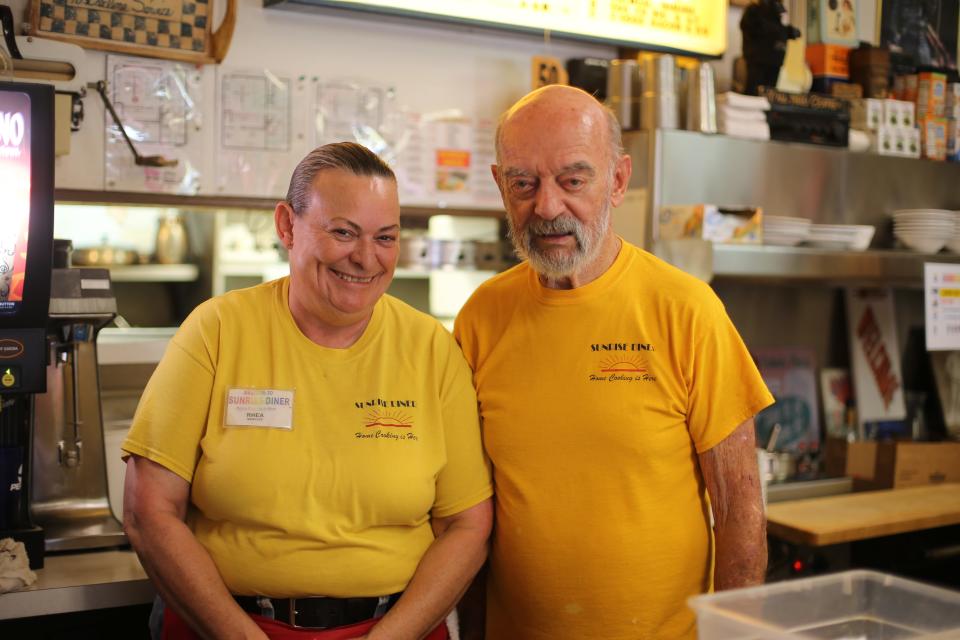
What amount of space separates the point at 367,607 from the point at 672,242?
2.01 meters

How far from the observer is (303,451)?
2.03 meters

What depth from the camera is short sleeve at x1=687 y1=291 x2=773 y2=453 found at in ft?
6.90

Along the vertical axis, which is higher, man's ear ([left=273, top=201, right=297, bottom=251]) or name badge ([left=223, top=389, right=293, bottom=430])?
man's ear ([left=273, top=201, right=297, bottom=251])

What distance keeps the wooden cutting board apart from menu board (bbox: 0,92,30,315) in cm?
256

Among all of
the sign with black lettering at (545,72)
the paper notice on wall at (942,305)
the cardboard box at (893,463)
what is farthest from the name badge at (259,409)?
the cardboard box at (893,463)

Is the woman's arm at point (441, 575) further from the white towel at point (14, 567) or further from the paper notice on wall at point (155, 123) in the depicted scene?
the paper notice on wall at point (155, 123)

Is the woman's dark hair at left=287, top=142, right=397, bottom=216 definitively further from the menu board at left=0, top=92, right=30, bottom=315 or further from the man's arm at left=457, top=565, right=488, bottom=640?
the man's arm at left=457, top=565, right=488, bottom=640

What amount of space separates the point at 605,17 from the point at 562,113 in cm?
203

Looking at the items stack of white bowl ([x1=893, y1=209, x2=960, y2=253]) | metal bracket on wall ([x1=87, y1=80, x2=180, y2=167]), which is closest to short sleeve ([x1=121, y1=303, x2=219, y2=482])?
metal bracket on wall ([x1=87, y1=80, x2=180, y2=167])

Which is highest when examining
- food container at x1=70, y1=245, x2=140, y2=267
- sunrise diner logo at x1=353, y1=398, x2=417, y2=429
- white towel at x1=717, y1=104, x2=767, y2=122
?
white towel at x1=717, y1=104, x2=767, y2=122

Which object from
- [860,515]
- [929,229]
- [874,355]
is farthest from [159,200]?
[874,355]

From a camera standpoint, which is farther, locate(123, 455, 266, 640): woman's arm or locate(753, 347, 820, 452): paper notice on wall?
locate(753, 347, 820, 452): paper notice on wall

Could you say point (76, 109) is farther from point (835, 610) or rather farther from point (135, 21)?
point (835, 610)

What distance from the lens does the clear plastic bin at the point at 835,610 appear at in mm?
1191
